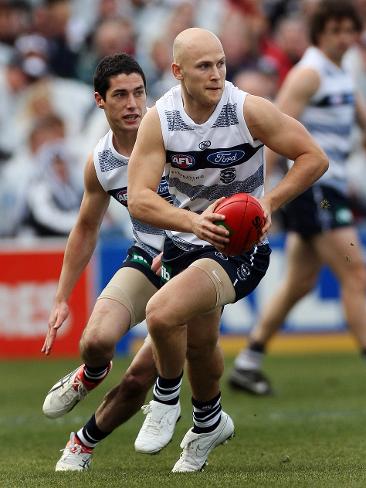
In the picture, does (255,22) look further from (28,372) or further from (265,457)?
(265,457)

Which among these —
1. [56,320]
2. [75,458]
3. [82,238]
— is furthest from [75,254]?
[75,458]

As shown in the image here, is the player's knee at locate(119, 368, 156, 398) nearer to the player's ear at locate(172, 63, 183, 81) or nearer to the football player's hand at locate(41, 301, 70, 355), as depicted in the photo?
the football player's hand at locate(41, 301, 70, 355)

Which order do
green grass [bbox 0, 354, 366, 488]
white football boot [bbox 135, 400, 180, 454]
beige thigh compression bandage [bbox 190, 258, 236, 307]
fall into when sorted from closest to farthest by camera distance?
beige thigh compression bandage [bbox 190, 258, 236, 307] < green grass [bbox 0, 354, 366, 488] < white football boot [bbox 135, 400, 180, 454]

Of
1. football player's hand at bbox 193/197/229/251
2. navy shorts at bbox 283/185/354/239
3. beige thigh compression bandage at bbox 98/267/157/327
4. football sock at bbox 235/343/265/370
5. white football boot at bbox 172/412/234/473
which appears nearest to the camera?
football player's hand at bbox 193/197/229/251

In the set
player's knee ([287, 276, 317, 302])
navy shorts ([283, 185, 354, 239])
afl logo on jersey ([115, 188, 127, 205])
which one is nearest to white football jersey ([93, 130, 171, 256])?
afl logo on jersey ([115, 188, 127, 205])

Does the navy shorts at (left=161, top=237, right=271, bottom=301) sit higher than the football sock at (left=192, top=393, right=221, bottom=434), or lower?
higher

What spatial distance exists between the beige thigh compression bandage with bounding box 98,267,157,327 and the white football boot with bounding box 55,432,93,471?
719 millimetres

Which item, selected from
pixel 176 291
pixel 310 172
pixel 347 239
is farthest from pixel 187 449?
pixel 347 239

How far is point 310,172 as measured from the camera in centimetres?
571

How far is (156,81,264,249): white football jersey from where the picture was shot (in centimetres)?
572

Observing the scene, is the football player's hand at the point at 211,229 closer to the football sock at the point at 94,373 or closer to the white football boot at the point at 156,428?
the white football boot at the point at 156,428

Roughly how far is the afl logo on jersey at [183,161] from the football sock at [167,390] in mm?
1042

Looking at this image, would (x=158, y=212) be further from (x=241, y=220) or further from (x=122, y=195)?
(x=122, y=195)

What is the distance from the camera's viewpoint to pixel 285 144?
18.6 feet
